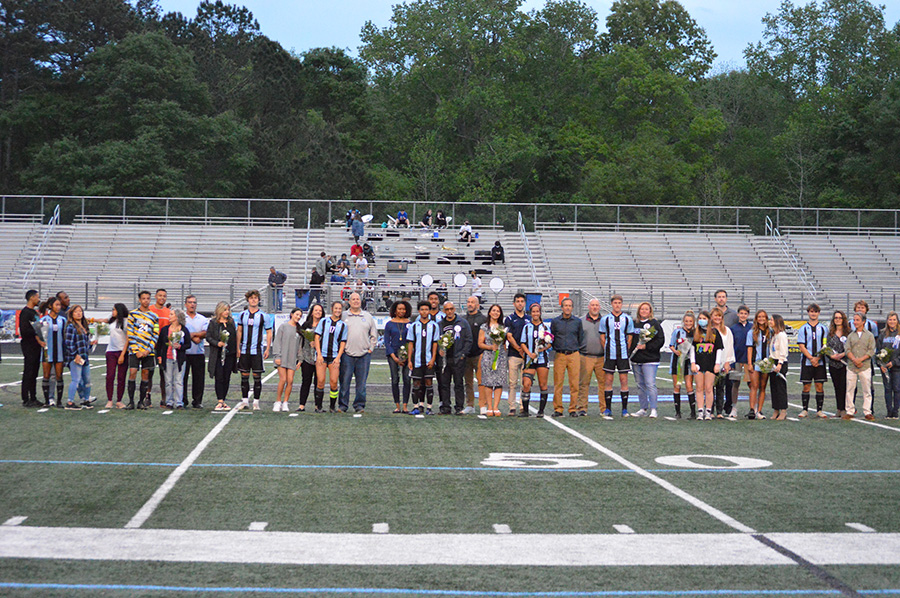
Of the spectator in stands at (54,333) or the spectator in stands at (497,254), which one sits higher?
Answer: the spectator in stands at (497,254)

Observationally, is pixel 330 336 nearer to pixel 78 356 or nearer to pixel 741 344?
pixel 78 356

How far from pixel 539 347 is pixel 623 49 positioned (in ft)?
175

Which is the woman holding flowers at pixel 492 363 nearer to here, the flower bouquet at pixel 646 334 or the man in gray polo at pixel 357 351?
the man in gray polo at pixel 357 351

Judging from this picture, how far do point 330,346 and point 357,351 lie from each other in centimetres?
41

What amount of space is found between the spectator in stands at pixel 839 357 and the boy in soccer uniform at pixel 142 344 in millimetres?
10024

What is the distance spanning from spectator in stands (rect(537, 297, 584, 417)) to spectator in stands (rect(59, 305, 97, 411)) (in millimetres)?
6666

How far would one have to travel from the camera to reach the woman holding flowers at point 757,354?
15164 millimetres

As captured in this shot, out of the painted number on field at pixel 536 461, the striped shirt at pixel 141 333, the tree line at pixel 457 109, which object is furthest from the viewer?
the tree line at pixel 457 109

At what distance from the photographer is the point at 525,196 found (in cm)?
6262

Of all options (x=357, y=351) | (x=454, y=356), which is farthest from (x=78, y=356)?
(x=454, y=356)

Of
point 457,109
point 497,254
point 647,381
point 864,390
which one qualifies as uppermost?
point 457,109

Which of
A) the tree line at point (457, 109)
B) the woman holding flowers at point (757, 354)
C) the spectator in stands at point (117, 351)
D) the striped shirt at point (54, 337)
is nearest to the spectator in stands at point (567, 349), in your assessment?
the woman holding flowers at point (757, 354)

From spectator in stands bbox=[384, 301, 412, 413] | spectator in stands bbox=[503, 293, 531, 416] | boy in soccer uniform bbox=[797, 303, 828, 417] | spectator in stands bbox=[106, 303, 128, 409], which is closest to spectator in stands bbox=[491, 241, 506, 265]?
boy in soccer uniform bbox=[797, 303, 828, 417]

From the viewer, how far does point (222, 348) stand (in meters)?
15.0
